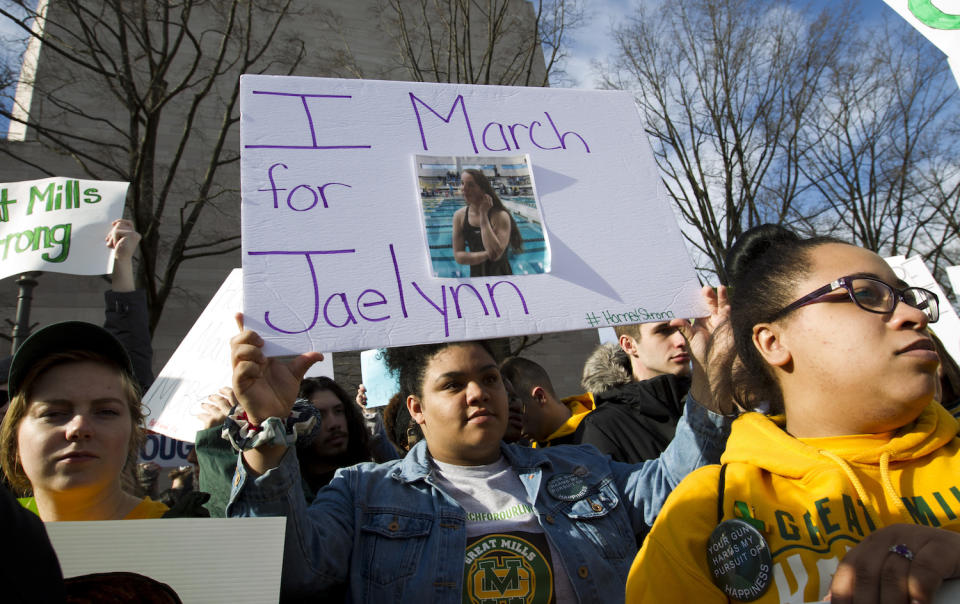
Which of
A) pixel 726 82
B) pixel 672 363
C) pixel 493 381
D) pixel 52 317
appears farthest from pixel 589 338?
pixel 493 381

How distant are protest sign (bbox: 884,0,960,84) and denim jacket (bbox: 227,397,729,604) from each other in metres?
1.61

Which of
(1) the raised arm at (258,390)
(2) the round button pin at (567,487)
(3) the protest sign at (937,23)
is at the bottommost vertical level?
(2) the round button pin at (567,487)

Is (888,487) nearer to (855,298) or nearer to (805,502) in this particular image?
(805,502)

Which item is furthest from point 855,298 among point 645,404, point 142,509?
point 142,509

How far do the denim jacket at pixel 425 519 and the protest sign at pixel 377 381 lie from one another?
2.72 m

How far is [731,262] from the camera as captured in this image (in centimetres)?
209

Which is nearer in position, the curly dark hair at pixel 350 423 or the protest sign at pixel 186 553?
the protest sign at pixel 186 553

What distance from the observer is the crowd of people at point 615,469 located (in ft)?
4.39

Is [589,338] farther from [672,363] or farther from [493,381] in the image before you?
[493,381]

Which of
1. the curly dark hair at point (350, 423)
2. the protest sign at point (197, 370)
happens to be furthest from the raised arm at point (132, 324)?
the curly dark hair at point (350, 423)

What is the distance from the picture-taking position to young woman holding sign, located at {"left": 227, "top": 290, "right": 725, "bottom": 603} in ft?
5.72

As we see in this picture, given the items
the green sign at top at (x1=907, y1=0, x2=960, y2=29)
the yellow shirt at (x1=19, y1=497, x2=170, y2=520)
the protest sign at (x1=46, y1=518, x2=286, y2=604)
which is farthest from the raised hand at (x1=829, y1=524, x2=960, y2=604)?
the green sign at top at (x1=907, y1=0, x2=960, y2=29)

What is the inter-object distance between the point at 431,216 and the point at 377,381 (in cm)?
324

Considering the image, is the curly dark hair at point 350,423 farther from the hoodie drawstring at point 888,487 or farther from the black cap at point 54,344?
the hoodie drawstring at point 888,487
